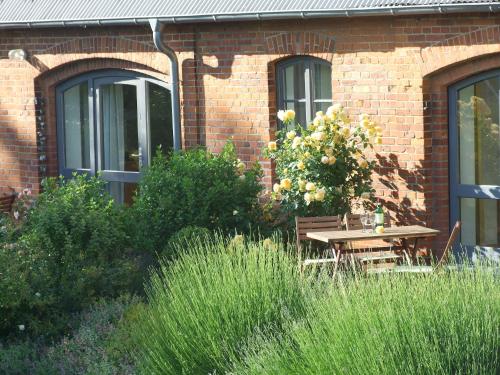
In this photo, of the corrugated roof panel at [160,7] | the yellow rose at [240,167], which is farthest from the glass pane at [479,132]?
the yellow rose at [240,167]

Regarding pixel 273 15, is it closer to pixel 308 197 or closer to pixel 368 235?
pixel 308 197

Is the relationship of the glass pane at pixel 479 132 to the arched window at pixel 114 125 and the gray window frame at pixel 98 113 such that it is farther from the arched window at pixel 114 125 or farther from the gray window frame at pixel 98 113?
the arched window at pixel 114 125

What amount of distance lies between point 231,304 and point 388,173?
→ 188 inches

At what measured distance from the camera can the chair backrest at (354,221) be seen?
12219 mm

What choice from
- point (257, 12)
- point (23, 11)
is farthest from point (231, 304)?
point (23, 11)

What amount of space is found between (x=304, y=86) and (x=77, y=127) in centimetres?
399

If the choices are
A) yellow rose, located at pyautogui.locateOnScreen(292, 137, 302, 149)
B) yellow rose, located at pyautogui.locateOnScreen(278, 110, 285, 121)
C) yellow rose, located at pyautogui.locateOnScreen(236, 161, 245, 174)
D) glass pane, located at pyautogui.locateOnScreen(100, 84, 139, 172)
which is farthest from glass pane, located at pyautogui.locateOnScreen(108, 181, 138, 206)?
yellow rose, located at pyautogui.locateOnScreen(292, 137, 302, 149)

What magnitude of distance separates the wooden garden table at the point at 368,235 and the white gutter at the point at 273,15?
7.02 feet

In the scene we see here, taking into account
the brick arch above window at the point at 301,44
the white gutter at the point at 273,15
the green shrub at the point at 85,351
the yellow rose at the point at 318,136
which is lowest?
the green shrub at the point at 85,351

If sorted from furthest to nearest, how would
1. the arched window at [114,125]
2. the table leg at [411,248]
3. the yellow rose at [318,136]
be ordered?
the arched window at [114,125]
the yellow rose at [318,136]
the table leg at [411,248]

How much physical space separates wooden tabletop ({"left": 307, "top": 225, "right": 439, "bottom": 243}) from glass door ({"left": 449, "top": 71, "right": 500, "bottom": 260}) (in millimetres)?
644

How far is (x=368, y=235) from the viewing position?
37.7 ft

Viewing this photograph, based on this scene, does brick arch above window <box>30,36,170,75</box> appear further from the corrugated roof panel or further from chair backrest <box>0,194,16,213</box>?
chair backrest <box>0,194,16,213</box>

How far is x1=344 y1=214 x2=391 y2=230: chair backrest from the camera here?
12219 mm
